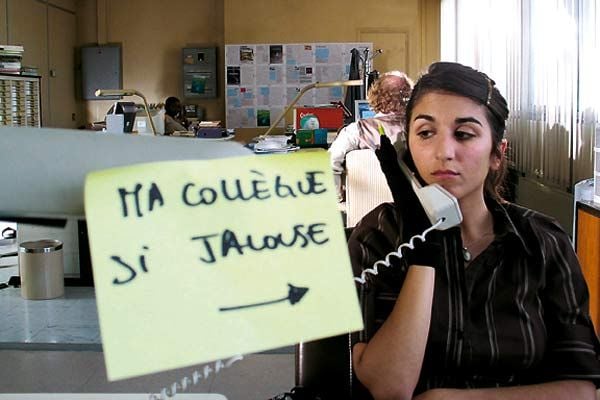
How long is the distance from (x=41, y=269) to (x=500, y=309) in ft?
11.7

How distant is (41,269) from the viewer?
4.16 metres

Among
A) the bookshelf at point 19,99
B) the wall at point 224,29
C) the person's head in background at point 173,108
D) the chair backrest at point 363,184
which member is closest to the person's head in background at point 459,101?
the chair backrest at point 363,184

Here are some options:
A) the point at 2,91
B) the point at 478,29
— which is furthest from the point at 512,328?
the point at 2,91

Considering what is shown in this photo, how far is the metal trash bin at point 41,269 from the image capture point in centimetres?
412

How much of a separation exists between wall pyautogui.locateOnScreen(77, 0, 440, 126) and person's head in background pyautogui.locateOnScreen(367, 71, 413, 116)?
5239 millimetres

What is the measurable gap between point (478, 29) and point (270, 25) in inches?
143

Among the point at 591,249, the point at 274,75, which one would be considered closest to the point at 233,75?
the point at 274,75

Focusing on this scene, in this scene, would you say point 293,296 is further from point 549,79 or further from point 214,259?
point 549,79

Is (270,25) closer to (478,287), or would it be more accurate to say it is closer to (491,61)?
(491,61)

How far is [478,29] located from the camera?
23.5ft

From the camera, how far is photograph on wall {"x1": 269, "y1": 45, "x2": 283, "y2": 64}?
995 cm

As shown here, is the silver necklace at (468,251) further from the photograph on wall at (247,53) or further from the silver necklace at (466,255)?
the photograph on wall at (247,53)

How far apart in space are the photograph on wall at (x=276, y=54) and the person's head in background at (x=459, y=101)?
29.2 ft

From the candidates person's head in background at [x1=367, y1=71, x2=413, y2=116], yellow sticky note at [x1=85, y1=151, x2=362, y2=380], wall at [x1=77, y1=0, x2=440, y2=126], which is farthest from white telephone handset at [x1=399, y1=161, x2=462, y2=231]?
wall at [x1=77, y1=0, x2=440, y2=126]
